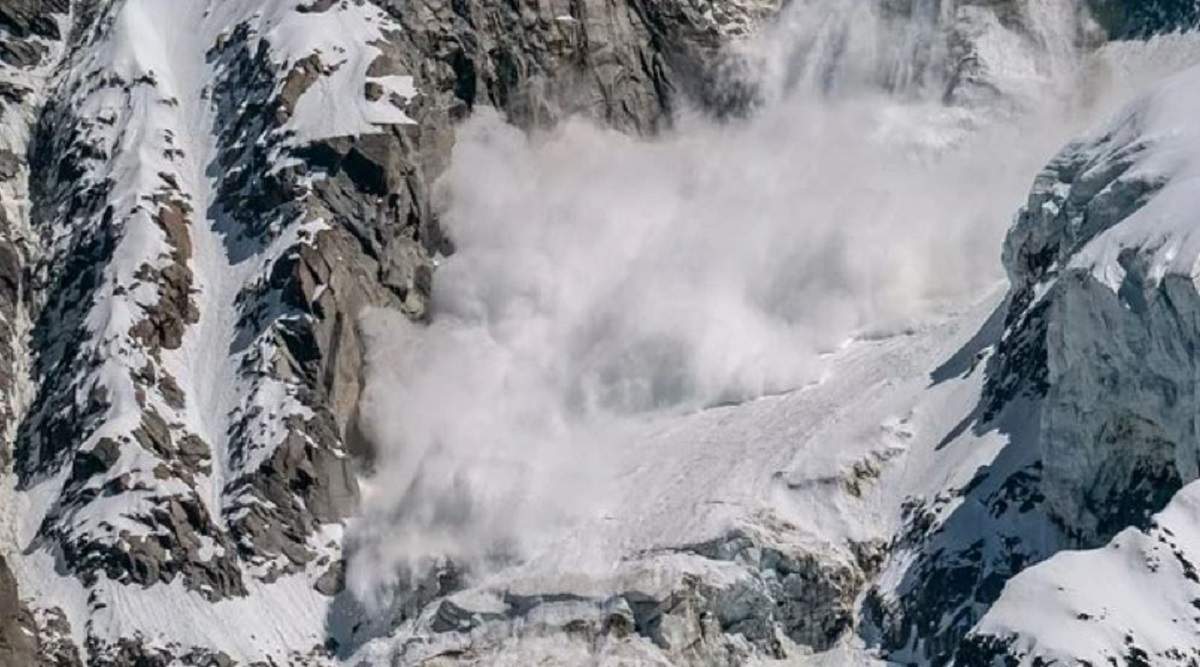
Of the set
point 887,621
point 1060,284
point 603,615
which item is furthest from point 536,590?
point 1060,284

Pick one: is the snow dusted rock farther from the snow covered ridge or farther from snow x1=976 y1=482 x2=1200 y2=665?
snow x1=976 y1=482 x2=1200 y2=665

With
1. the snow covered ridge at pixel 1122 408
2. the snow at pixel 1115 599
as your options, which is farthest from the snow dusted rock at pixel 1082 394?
the snow at pixel 1115 599

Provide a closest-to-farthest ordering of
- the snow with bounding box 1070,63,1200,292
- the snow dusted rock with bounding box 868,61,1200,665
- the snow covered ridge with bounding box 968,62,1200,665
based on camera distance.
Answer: the snow covered ridge with bounding box 968,62,1200,665 → the snow with bounding box 1070,63,1200,292 → the snow dusted rock with bounding box 868,61,1200,665

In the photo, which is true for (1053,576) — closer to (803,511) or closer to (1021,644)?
(1021,644)

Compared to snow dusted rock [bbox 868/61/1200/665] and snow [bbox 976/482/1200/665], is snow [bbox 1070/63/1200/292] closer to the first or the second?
snow dusted rock [bbox 868/61/1200/665]

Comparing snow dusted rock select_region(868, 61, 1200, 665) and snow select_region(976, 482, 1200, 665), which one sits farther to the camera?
snow dusted rock select_region(868, 61, 1200, 665)

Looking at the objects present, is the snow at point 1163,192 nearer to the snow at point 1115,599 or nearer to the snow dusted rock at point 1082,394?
the snow dusted rock at point 1082,394

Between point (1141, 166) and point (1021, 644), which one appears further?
point (1141, 166)

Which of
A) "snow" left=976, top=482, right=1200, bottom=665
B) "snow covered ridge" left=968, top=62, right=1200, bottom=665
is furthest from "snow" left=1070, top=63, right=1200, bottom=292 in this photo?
"snow" left=976, top=482, right=1200, bottom=665

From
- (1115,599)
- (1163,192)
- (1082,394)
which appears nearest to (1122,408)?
(1082,394)

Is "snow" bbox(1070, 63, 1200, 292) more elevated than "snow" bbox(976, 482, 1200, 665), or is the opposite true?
"snow" bbox(1070, 63, 1200, 292)

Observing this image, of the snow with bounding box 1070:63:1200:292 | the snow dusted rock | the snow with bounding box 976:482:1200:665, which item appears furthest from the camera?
the snow dusted rock
